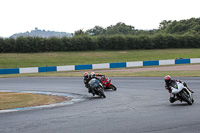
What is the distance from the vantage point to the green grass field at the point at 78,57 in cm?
5095

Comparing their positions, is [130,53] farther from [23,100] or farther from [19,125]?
[19,125]

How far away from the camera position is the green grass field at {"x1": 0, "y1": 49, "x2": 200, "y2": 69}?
2006 inches

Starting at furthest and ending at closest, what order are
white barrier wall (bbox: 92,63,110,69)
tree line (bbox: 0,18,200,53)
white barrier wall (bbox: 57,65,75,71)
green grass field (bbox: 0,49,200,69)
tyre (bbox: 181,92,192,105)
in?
tree line (bbox: 0,18,200,53) < green grass field (bbox: 0,49,200,69) < white barrier wall (bbox: 92,63,110,69) < white barrier wall (bbox: 57,65,75,71) < tyre (bbox: 181,92,192,105)

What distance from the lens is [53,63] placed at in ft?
168

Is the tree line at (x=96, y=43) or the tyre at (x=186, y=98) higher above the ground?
the tree line at (x=96, y=43)

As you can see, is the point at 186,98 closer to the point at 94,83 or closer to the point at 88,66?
the point at 94,83

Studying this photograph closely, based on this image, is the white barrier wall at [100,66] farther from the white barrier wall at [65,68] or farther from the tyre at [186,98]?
the tyre at [186,98]

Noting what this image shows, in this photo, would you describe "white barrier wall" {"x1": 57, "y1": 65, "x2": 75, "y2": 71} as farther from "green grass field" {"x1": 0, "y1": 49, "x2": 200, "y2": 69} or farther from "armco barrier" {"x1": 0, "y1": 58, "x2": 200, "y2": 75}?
"green grass field" {"x1": 0, "y1": 49, "x2": 200, "y2": 69}

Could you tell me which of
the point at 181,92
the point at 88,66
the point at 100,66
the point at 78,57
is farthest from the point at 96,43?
the point at 181,92

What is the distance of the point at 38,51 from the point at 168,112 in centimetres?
5293

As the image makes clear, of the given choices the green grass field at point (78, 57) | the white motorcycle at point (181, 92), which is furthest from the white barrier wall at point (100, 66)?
the white motorcycle at point (181, 92)

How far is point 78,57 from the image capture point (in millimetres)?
57094

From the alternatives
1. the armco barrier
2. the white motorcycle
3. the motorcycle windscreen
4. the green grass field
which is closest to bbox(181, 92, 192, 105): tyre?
the white motorcycle

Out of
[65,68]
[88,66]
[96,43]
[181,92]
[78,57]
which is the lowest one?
[65,68]
